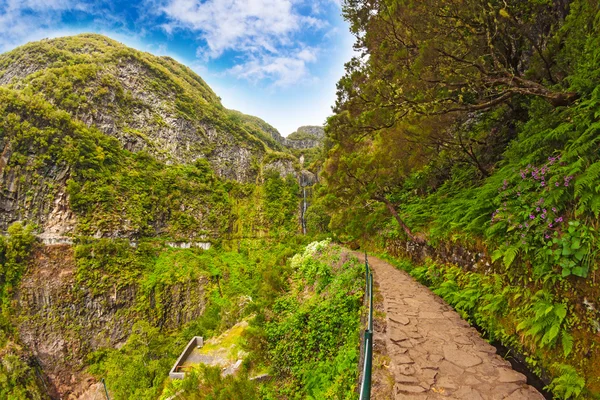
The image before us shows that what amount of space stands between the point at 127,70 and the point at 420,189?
185 ft

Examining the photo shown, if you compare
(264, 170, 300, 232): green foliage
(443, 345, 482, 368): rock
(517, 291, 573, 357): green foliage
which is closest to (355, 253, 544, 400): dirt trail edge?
(443, 345, 482, 368): rock

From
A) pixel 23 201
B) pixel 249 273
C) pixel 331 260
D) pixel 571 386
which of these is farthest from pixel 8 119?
pixel 571 386

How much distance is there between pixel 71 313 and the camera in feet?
88.1

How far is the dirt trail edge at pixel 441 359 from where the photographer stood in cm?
251

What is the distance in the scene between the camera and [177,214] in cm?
3853

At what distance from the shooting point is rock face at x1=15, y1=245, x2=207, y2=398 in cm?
2494

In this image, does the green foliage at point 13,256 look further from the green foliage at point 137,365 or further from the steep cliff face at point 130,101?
the steep cliff face at point 130,101

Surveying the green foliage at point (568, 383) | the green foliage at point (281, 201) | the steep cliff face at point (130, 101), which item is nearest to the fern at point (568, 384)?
the green foliage at point (568, 383)

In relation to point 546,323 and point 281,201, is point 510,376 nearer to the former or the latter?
point 546,323

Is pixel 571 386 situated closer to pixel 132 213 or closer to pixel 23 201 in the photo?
pixel 132 213

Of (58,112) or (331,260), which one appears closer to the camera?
(331,260)

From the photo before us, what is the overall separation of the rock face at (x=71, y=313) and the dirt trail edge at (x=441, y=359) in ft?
102

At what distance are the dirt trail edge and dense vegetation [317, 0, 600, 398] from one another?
0.30m

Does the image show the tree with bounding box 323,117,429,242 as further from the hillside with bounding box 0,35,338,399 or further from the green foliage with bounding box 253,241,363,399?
the hillside with bounding box 0,35,338,399
